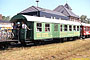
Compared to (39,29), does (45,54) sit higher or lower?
lower

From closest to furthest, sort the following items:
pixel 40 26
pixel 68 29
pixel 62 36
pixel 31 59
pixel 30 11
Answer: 1. pixel 31 59
2. pixel 40 26
3. pixel 62 36
4. pixel 68 29
5. pixel 30 11

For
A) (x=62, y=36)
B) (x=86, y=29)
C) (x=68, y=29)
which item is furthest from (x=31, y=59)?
(x=86, y=29)

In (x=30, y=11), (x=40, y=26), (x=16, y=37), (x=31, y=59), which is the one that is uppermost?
(x=30, y=11)

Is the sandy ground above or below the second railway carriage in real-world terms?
below

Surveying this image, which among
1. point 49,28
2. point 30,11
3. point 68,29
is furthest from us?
point 30,11

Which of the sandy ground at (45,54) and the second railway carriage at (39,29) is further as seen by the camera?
the second railway carriage at (39,29)

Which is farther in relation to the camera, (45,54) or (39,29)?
(39,29)

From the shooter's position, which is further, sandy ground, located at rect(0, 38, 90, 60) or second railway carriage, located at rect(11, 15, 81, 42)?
second railway carriage, located at rect(11, 15, 81, 42)

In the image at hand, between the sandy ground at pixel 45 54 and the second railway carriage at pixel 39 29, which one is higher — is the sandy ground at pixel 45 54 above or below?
below

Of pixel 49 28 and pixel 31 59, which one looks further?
pixel 49 28

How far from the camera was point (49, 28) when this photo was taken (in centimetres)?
1440

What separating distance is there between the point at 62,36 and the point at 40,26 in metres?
4.34

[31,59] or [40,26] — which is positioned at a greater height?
[40,26]

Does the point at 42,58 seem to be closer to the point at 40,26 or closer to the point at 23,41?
the point at 23,41
